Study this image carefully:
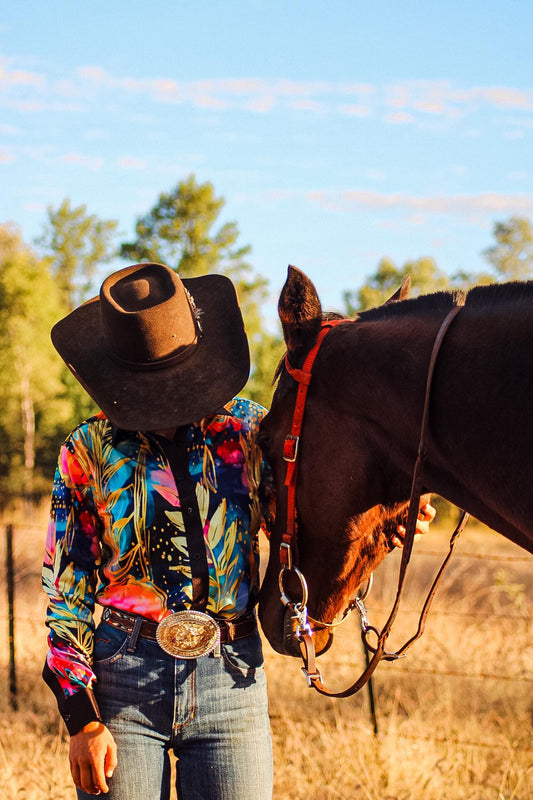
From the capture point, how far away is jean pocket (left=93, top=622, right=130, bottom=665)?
2.00m

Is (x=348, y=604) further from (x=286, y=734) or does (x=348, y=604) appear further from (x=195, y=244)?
(x=195, y=244)

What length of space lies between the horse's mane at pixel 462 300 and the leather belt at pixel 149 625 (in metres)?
0.91

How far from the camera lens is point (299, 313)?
204 centimetres

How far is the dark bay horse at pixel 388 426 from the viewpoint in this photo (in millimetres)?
1618

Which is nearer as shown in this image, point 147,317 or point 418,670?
point 147,317

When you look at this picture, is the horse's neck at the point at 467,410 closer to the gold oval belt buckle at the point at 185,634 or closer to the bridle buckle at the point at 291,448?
the bridle buckle at the point at 291,448

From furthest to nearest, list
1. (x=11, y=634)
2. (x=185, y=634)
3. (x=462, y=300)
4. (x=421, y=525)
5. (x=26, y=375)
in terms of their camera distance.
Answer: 1. (x=26, y=375)
2. (x=11, y=634)
3. (x=421, y=525)
4. (x=185, y=634)
5. (x=462, y=300)

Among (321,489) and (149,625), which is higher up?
(321,489)

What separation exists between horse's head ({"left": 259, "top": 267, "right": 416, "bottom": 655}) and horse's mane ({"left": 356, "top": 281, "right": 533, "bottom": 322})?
135 millimetres

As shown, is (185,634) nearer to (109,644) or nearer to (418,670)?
(109,644)

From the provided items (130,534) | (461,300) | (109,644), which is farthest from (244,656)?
(461,300)

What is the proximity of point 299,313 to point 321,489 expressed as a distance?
476 millimetres

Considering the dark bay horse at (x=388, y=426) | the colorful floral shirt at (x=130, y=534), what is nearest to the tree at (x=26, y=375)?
the colorful floral shirt at (x=130, y=534)

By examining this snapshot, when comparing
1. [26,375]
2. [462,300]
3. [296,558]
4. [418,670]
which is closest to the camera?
[462,300]
